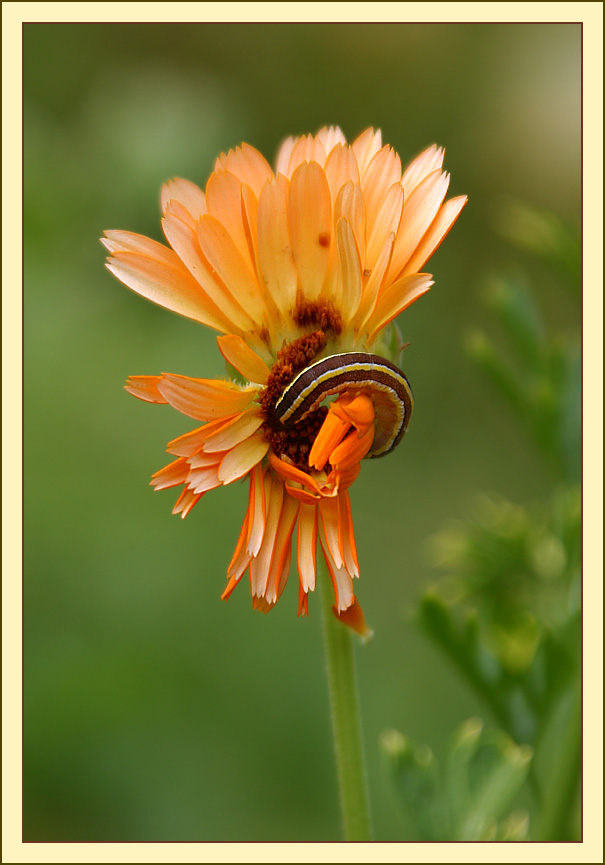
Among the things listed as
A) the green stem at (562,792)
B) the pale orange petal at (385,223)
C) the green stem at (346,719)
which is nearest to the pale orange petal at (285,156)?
the pale orange petal at (385,223)

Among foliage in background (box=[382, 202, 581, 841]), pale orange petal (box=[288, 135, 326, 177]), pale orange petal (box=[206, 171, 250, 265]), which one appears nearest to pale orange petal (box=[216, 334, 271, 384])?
pale orange petal (box=[206, 171, 250, 265])

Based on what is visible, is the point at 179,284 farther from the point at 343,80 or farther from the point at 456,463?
the point at 343,80

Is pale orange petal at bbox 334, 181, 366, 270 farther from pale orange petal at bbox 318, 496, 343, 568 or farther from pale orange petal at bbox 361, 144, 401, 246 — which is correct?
pale orange petal at bbox 318, 496, 343, 568

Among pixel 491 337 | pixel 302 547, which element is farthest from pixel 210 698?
pixel 491 337

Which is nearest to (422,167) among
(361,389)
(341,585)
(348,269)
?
(348,269)

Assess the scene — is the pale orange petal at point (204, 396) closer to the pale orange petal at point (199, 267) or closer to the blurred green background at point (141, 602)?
the pale orange petal at point (199, 267)

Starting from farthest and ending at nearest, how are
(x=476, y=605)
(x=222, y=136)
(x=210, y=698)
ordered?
(x=222, y=136), (x=210, y=698), (x=476, y=605)
